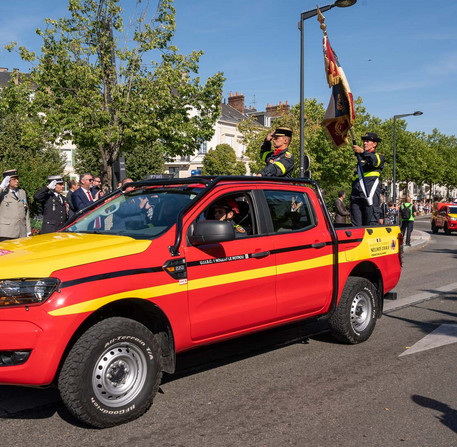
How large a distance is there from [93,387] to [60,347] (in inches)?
15.0

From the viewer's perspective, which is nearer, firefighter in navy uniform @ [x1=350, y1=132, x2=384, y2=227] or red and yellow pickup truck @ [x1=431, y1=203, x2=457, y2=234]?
firefighter in navy uniform @ [x1=350, y1=132, x2=384, y2=227]

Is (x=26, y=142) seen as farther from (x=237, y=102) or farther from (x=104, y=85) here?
(x=237, y=102)

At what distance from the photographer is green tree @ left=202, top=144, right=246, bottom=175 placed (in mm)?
56156

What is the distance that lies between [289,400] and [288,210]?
181 cm

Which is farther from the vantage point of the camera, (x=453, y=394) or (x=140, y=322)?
(x=453, y=394)

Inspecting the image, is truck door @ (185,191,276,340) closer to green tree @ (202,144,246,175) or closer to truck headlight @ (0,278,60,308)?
truck headlight @ (0,278,60,308)

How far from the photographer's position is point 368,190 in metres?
8.00

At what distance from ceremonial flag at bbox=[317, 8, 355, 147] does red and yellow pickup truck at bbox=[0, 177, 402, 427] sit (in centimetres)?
278

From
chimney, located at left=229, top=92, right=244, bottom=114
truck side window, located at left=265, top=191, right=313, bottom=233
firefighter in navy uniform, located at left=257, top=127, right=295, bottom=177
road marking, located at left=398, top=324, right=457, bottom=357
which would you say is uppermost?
chimney, located at left=229, top=92, right=244, bottom=114

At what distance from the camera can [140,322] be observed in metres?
4.19

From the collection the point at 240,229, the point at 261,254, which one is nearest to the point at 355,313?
the point at 261,254

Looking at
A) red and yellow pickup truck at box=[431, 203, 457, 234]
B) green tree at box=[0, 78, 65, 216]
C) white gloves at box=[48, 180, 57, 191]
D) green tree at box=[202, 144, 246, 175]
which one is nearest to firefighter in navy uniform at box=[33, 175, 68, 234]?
white gloves at box=[48, 180, 57, 191]

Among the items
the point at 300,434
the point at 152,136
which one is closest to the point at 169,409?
the point at 300,434

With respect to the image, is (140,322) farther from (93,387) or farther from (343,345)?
(343,345)
